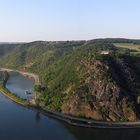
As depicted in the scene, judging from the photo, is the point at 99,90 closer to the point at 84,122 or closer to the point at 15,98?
the point at 84,122

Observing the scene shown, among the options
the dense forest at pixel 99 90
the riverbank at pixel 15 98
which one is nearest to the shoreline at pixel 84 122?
the dense forest at pixel 99 90

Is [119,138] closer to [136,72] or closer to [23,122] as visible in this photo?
[23,122]

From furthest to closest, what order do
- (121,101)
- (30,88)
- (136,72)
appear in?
1. (30,88)
2. (136,72)
3. (121,101)

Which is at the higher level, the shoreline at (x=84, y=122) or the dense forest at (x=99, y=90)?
the dense forest at (x=99, y=90)

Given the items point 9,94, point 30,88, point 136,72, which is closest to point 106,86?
point 136,72

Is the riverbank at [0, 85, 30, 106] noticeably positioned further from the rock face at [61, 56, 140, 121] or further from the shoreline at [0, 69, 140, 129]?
the rock face at [61, 56, 140, 121]

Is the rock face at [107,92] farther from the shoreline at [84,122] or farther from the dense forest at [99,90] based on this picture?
the shoreline at [84,122]

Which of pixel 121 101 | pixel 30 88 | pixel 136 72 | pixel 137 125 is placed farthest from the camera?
pixel 30 88

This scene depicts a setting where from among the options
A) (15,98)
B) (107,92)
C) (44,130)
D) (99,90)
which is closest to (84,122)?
(44,130)

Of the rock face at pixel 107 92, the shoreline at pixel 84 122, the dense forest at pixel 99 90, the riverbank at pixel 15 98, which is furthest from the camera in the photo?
the riverbank at pixel 15 98
